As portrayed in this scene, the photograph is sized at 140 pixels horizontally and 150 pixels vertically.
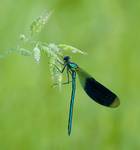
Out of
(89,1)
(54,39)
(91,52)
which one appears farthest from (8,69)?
(89,1)

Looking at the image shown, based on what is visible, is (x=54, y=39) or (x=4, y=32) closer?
(x=4, y=32)

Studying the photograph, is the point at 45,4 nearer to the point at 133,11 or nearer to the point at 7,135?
the point at 133,11

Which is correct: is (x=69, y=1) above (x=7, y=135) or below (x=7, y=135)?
above

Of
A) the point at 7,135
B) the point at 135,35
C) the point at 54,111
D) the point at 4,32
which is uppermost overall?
the point at 135,35

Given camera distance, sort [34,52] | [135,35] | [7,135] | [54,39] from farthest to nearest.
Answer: [135,35]
[54,39]
[7,135]
[34,52]

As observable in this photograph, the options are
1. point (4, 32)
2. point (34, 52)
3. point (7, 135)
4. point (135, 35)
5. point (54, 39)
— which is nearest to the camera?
point (34, 52)

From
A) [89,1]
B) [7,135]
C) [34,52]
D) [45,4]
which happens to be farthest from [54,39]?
[34,52]
